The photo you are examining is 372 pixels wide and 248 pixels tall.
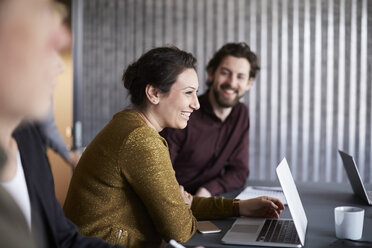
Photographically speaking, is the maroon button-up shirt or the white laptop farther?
the maroon button-up shirt

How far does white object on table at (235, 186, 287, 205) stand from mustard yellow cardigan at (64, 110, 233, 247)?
638mm

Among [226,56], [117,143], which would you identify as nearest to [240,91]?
[226,56]

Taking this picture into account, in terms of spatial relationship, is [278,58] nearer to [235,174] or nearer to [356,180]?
[235,174]

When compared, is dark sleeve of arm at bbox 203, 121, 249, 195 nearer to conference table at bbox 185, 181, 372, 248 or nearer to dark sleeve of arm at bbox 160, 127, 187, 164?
conference table at bbox 185, 181, 372, 248

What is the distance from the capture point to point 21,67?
2.25 feet

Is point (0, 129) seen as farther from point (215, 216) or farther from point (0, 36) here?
point (215, 216)

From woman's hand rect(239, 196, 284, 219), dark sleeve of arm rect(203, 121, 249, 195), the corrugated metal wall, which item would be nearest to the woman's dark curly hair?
woman's hand rect(239, 196, 284, 219)

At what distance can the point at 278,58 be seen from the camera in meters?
3.61

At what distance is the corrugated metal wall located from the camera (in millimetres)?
3521

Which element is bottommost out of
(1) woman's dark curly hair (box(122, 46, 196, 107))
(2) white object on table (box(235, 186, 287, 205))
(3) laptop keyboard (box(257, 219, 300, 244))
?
(2) white object on table (box(235, 186, 287, 205))

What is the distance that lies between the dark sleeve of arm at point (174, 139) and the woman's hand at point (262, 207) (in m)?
0.86

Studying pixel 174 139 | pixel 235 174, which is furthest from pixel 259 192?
pixel 174 139

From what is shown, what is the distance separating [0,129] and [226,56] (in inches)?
87.3

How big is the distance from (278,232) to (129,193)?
0.50 m
